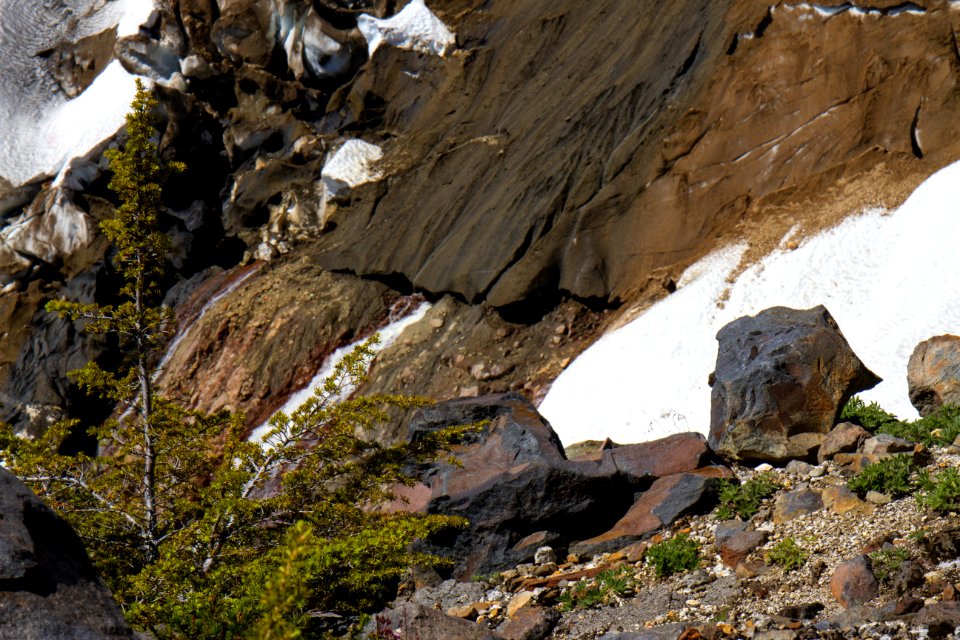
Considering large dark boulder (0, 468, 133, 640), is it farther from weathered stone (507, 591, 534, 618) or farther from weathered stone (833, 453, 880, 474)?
weathered stone (833, 453, 880, 474)

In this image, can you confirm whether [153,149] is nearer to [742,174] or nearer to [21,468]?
[21,468]

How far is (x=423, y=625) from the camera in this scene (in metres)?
6.32

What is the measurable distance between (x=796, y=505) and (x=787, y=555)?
108 cm

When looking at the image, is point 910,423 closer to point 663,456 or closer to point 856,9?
point 663,456

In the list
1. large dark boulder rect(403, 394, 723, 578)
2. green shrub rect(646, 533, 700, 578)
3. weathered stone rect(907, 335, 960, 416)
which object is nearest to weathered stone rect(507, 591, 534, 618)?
large dark boulder rect(403, 394, 723, 578)

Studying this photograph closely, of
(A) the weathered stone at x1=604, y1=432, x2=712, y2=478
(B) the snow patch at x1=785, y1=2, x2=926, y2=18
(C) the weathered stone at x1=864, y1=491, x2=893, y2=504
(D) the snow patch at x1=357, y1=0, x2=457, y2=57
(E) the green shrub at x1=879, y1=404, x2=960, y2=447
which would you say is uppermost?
(D) the snow patch at x1=357, y1=0, x2=457, y2=57

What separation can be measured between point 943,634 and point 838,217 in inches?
429

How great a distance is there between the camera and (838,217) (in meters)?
15.4

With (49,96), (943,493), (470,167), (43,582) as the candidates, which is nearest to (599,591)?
(943,493)

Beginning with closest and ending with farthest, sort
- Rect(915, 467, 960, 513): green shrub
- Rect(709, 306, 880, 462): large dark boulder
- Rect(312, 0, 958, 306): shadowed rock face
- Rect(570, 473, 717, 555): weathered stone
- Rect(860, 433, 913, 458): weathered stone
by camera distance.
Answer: Rect(915, 467, 960, 513): green shrub → Rect(860, 433, 913, 458): weathered stone → Rect(570, 473, 717, 555): weathered stone → Rect(709, 306, 880, 462): large dark boulder → Rect(312, 0, 958, 306): shadowed rock face

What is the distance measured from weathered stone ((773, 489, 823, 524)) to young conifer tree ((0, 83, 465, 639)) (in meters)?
3.16

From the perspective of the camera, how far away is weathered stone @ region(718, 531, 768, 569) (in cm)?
809

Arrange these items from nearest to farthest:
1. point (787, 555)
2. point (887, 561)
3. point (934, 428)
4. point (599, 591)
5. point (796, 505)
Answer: point (887, 561) → point (787, 555) → point (599, 591) → point (796, 505) → point (934, 428)

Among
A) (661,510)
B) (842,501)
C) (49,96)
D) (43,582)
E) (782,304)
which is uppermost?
(49,96)
